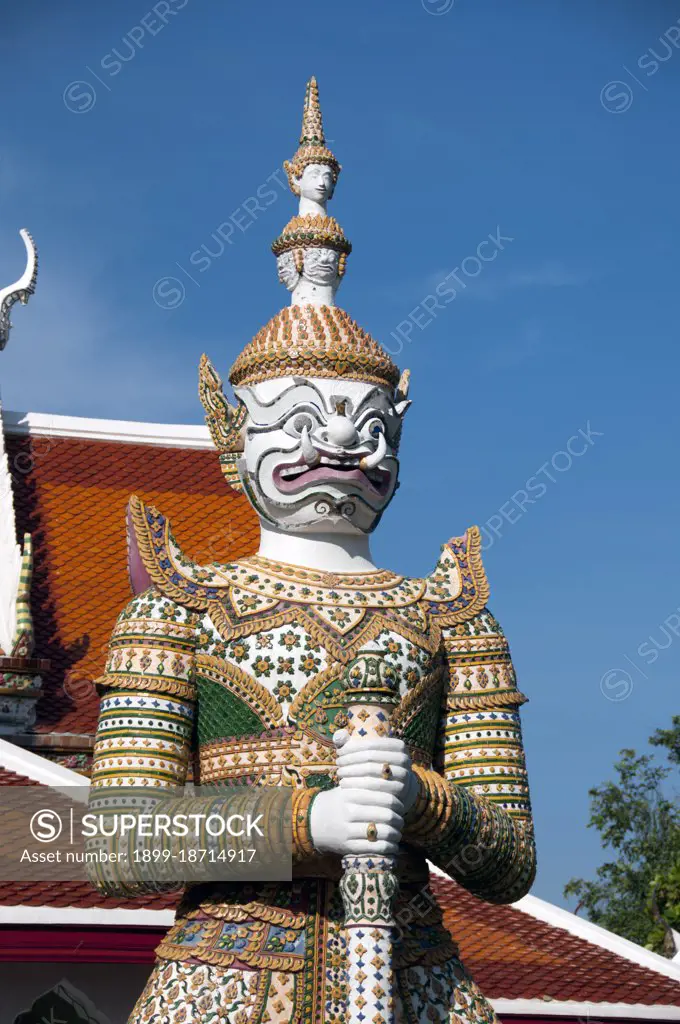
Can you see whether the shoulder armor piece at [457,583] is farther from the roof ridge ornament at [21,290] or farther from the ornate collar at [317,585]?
the roof ridge ornament at [21,290]

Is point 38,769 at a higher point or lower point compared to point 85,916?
higher

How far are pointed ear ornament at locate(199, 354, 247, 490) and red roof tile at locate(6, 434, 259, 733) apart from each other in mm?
4498

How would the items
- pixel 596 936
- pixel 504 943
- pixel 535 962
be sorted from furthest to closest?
pixel 596 936
pixel 504 943
pixel 535 962

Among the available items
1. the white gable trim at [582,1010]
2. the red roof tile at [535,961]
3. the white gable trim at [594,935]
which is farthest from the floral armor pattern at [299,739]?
the white gable trim at [594,935]

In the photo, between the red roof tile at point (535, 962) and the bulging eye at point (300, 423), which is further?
the red roof tile at point (535, 962)

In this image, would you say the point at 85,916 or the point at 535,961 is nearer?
the point at 85,916

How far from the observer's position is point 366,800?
512cm

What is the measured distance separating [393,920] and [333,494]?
1639 mm

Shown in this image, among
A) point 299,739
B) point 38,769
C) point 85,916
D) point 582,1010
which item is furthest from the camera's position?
point 38,769

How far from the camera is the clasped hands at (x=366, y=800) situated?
5.11m

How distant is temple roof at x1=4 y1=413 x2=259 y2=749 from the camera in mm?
11117

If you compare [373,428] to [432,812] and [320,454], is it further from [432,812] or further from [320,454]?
[432,812]

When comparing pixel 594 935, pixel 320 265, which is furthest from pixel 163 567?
pixel 594 935

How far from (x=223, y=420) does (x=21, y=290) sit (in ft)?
20.7
